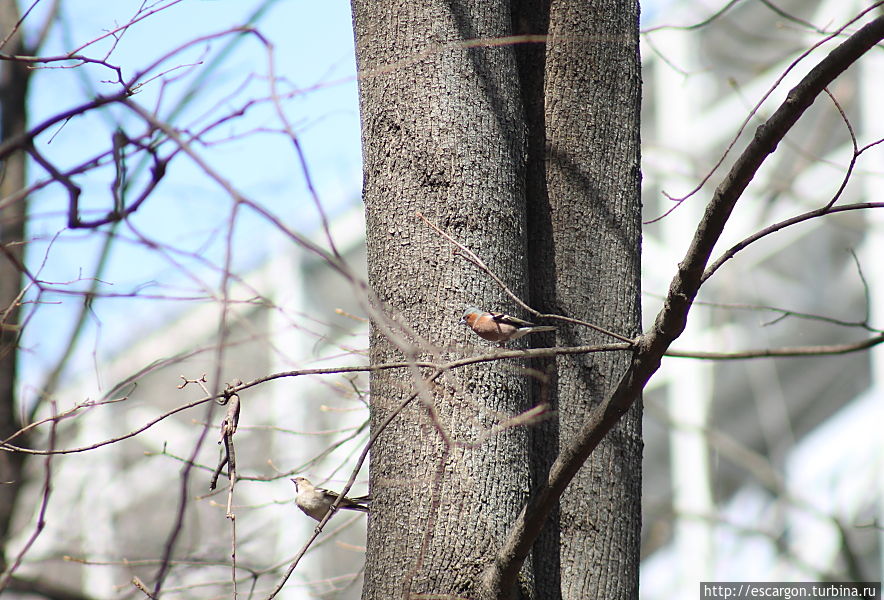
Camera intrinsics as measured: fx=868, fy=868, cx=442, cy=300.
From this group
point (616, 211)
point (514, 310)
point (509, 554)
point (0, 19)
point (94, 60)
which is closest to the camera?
point (94, 60)

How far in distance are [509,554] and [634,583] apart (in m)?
0.42

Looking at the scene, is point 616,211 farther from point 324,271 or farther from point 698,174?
point 324,271

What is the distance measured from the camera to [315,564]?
6527 millimetres

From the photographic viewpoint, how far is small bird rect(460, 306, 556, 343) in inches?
69.6

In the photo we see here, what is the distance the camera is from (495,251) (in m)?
1.83

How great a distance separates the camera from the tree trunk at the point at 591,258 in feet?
5.90

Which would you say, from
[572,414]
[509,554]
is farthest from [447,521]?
[572,414]

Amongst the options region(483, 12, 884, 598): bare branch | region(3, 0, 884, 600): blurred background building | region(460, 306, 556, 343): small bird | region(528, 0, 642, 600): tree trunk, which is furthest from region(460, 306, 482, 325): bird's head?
region(3, 0, 884, 600): blurred background building

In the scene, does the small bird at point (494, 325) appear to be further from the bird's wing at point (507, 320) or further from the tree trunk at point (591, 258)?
the tree trunk at point (591, 258)

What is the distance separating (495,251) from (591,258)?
0.25m

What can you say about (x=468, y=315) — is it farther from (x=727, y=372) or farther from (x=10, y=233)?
(x=727, y=372)

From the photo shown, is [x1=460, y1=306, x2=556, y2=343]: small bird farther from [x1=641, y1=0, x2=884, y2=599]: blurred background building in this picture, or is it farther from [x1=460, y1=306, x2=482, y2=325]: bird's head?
[x1=641, y1=0, x2=884, y2=599]: blurred background building

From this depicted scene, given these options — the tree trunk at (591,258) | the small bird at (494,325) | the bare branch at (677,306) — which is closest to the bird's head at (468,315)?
the small bird at (494,325)

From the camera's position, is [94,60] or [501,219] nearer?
[94,60]
